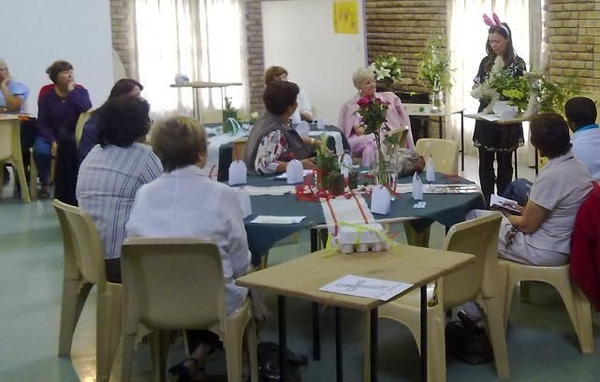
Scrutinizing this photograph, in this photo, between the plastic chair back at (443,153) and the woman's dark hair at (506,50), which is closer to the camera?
the plastic chair back at (443,153)

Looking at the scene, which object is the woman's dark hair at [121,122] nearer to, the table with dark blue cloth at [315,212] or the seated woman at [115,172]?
the seated woman at [115,172]

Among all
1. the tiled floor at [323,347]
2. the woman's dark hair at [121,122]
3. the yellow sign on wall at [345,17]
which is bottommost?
the tiled floor at [323,347]

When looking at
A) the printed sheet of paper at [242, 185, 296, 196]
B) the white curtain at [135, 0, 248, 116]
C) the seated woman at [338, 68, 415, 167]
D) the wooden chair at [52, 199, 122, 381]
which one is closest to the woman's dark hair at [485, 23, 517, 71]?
the seated woman at [338, 68, 415, 167]

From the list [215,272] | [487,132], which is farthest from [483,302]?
[487,132]

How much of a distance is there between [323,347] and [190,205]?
1.25 metres

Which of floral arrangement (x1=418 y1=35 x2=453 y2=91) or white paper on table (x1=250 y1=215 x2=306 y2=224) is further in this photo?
floral arrangement (x1=418 y1=35 x2=453 y2=91)

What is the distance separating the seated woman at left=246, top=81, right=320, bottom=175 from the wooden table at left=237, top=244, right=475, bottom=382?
1.80m

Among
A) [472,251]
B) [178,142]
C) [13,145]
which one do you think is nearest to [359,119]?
[13,145]

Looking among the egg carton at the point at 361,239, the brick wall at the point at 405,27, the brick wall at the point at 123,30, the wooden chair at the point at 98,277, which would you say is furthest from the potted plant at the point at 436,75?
the egg carton at the point at 361,239

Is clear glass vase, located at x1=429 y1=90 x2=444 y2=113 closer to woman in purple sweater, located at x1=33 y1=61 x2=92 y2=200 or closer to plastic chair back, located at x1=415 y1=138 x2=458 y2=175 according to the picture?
plastic chair back, located at x1=415 y1=138 x2=458 y2=175

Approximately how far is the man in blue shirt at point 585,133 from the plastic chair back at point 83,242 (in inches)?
99.2

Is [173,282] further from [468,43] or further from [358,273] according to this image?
[468,43]

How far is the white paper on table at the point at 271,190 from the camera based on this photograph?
433 centimetres

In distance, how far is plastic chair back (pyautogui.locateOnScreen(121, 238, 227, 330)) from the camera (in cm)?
306
